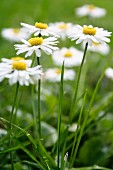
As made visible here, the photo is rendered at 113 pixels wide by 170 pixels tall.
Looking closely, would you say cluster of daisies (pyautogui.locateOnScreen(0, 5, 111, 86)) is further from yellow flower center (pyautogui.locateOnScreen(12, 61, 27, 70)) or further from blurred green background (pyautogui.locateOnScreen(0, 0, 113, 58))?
blurred green background (pyautogui.locateOnScreen(0, 0, 113, 58))

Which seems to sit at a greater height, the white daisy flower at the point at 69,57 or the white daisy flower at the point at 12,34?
the white daisy flower at the point at 12,34

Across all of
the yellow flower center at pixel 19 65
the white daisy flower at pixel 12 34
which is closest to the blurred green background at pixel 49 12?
the white daisy flower at pixel 12 34

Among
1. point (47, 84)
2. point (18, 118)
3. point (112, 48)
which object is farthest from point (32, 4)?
point (18, 118)

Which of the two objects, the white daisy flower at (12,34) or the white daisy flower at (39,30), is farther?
the white daisy flower at (12,34)

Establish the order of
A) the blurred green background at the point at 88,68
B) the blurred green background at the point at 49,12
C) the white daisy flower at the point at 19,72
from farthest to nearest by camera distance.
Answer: the blurred green background at the point at 49,12 → the blurred green background at the point at 88,68 → the white daisy flower at the point at 19,72

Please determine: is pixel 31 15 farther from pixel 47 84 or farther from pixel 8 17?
pixel 47 84

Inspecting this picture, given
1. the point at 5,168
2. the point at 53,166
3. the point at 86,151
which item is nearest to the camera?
the point at 53,166

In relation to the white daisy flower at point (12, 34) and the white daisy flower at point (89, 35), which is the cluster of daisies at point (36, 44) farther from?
the white daisy flower at point (12, 34)

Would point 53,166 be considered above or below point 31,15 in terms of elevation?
below

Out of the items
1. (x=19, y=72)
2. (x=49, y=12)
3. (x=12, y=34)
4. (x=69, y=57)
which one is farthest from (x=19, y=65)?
(x=49, y=12)
